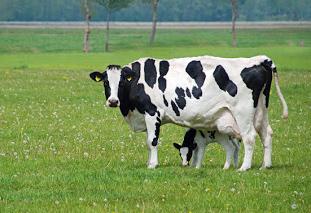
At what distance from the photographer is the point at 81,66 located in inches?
2053

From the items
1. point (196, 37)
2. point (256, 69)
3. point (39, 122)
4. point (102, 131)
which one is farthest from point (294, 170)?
point (196, 37)

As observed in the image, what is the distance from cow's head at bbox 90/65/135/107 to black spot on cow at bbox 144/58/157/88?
0.88 feet

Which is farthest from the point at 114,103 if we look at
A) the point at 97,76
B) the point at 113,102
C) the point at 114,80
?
the point at 97,76

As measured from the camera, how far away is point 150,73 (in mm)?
16188

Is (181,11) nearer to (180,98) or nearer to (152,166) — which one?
(180,98)

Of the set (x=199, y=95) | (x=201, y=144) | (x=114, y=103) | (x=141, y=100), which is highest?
(x=199, y=95)

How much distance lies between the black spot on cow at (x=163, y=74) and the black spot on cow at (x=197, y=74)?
0.41 metres

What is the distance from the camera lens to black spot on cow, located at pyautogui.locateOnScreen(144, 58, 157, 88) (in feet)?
52.8

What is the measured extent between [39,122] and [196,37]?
73713 millimetres

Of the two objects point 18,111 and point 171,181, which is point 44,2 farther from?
point 171,181

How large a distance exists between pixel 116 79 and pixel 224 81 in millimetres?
1834

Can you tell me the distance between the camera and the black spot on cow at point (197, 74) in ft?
51.6

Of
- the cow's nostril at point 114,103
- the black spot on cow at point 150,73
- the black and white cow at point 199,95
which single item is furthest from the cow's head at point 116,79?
the black spot on cow at point 150,73

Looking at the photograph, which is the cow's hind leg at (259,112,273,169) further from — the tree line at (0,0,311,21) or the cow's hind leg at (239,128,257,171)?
→ the tree line at (0,0,311,21)
